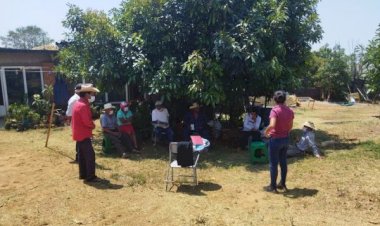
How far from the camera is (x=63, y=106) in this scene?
670 inches

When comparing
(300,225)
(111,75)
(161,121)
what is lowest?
(300,225)

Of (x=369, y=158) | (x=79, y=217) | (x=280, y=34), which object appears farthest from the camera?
(x=280, y=34)

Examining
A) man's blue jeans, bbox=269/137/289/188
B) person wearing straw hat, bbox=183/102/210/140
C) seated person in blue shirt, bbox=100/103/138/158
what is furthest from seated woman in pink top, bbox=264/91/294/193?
seated person in blue shirt, bbox=100/103/138/158

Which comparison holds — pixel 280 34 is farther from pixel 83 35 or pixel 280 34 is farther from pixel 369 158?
pixel 83 35

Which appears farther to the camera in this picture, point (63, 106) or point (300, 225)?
point (63, 106)

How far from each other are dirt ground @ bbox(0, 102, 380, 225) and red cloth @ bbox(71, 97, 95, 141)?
961mm

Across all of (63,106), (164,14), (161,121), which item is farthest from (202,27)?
(63,106)

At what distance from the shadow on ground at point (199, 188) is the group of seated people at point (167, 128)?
283 cm

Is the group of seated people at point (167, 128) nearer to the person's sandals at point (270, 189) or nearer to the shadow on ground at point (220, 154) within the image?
the shadow on ground at point (220, 154)

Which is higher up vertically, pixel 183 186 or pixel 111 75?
pixel 111 75

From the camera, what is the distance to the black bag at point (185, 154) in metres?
7.04

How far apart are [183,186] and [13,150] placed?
581 cm

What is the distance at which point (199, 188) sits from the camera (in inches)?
283

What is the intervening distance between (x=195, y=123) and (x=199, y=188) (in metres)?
3.43
